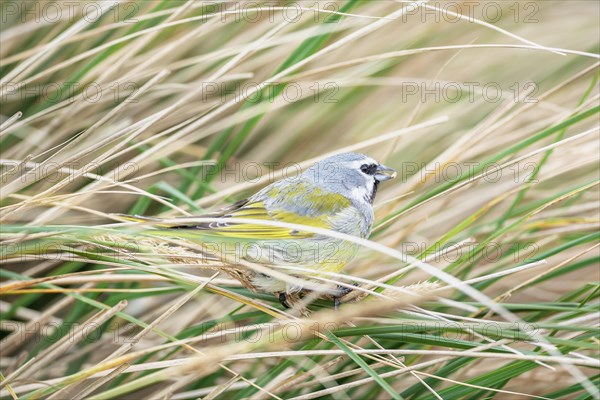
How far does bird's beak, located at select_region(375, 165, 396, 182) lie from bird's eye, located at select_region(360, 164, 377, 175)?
0.7 inches

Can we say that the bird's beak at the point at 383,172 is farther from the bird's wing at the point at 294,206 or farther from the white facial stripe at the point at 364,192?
the bird's wing at the point at 294,206

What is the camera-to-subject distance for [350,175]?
3113mm

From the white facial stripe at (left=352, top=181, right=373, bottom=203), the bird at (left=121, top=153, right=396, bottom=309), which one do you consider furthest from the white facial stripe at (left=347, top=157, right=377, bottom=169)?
the white facial stripe at (left=352, top=181, right=373, bottom=203)

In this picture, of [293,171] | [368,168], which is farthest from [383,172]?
[293,171]

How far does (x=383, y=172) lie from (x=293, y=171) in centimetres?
40

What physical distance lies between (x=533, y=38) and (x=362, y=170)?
1.68 metres

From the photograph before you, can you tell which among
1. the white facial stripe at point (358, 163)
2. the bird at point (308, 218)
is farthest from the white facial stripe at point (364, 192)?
the white facial stripe at point (358, 163)

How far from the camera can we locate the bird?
2.63 m

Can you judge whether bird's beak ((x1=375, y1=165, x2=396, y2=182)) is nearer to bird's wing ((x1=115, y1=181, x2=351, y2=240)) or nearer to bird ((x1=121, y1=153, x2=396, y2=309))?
bird ((x1=121, y1=153, x2=396, y2=309))

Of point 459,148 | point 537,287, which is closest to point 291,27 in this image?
point 459,148

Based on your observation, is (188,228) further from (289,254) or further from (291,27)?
(291,27)

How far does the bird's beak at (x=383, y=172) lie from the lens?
3.12 m

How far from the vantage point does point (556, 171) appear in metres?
2.88

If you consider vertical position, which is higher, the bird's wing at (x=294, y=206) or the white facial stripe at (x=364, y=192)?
the white facial stripe at (x=364, y=192)
